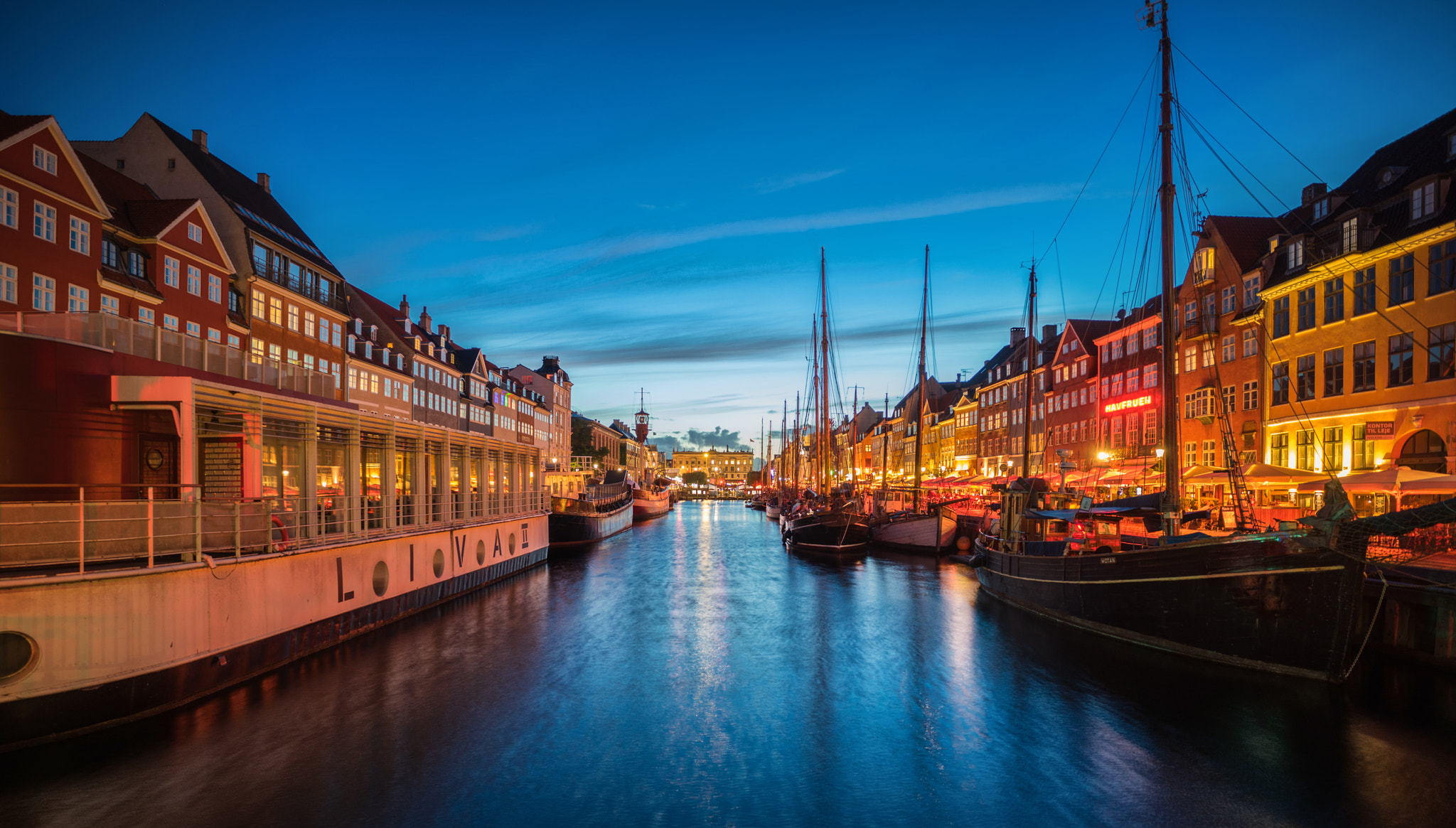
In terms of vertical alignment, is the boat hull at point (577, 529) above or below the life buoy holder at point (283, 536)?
below

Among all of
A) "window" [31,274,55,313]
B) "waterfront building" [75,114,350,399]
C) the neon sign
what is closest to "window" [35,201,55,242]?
"window" [31,274,55,313]

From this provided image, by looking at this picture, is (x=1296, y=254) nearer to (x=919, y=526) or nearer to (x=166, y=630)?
(x=919, y=526)

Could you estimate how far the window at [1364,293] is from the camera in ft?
91.4

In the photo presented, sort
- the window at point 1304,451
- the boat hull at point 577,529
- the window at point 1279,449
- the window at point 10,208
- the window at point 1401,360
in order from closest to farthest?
the window at point 10,208 < the window at point 1401,360 < the window at point 1304,451 < the window at point 1279,449 < the boat hull at point 577,529

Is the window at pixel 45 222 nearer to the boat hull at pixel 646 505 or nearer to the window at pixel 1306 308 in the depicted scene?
the window at pixel 1306 308

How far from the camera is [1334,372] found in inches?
1187

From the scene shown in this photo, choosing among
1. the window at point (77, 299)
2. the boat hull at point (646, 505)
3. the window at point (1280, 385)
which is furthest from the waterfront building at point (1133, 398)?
the boat hull at point (646, 505)

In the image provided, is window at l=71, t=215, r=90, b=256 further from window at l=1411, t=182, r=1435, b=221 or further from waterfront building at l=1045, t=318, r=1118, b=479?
waterfront building at l=1045, t=318, r=1118, b=479

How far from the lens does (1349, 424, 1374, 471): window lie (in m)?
Result: 28.0

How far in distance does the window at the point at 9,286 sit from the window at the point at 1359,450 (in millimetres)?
44364

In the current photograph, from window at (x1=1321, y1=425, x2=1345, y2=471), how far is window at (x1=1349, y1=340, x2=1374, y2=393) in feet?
6.27

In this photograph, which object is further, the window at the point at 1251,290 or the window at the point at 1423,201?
the window at the point at 1251,290

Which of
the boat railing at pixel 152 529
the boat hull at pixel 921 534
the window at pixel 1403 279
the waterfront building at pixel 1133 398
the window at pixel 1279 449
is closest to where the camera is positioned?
the boat railing at pixel 152 529

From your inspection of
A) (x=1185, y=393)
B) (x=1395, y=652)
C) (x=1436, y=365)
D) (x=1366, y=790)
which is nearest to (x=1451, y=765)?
(x=1366, y=790)
